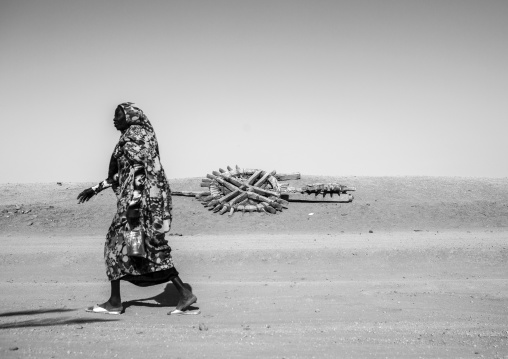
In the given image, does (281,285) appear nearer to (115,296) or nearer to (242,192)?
(115,296)

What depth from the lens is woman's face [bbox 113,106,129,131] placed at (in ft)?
21.3

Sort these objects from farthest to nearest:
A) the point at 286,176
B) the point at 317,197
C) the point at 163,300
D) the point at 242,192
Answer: the point at 286,176, the point at 317,197, the point at 242,192, the point at 163,300

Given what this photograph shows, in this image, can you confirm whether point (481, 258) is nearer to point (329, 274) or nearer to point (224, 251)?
point (329, 274)

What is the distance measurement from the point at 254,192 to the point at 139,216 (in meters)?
13.4

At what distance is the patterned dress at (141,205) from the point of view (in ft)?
20.4

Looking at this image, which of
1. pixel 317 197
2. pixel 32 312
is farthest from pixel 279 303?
pixel 317 197

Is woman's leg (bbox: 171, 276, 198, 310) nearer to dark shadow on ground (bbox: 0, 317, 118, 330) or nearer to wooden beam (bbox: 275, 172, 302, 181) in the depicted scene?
dark shadow on ground (bbox: 0, 317, 118, 330)

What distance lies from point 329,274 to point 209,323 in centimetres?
432

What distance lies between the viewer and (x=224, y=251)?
11.8 m

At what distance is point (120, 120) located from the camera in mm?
6496

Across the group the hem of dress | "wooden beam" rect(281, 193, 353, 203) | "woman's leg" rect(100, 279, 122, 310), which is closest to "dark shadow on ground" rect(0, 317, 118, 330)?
"woman's leg" rect(100, 279, 122, 310)

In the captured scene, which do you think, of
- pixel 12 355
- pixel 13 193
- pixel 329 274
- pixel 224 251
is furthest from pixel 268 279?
pixel 13 193

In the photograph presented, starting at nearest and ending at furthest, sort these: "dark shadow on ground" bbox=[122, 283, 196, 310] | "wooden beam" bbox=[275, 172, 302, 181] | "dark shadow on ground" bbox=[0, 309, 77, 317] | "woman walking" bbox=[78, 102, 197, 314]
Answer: "dark shadow on ground" bbox=[0, 309, 77, 317] → "woman walking" bbox=[78, 102, 197, 314] → "dark shadow on ground" bbox=[122, 283, 196, 310] → "wooden beam" bbox=[275, 172, 302, 181]

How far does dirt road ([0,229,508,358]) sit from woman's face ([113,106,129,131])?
2.03 m
